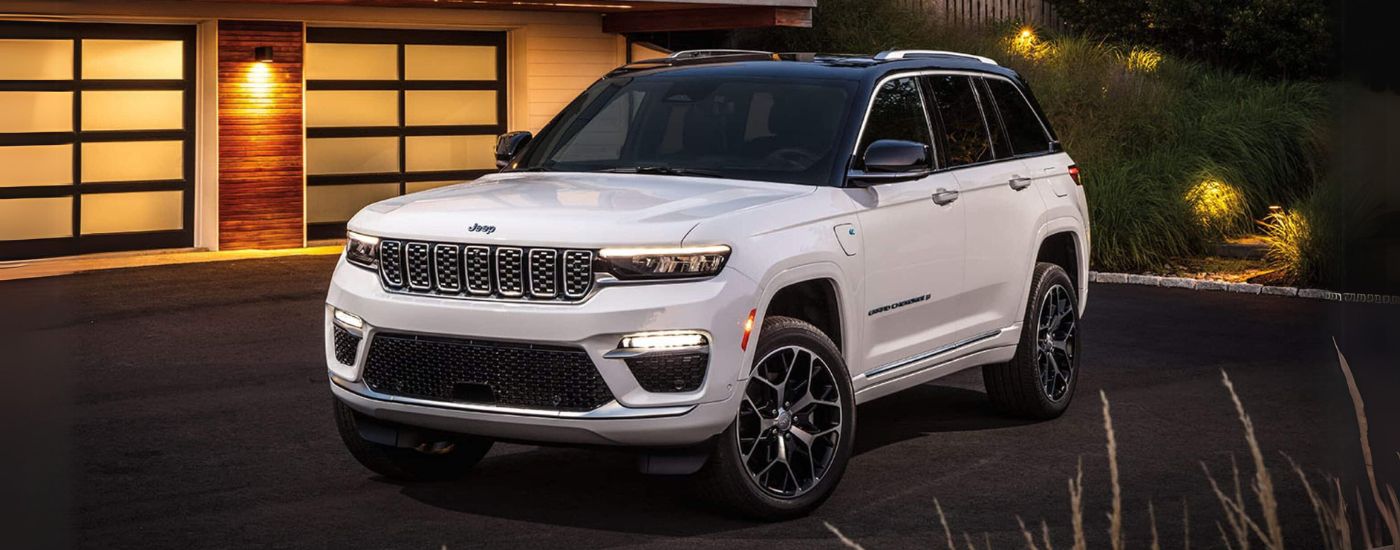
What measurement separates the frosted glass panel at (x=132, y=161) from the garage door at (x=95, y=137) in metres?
→ 0.01

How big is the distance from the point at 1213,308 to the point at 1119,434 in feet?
22.1

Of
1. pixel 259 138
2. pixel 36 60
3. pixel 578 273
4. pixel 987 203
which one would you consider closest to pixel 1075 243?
pixel 987 203

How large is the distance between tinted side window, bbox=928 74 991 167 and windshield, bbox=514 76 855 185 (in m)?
0.85

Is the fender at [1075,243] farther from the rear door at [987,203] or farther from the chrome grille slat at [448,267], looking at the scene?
the chrome grille slat at [448,267]

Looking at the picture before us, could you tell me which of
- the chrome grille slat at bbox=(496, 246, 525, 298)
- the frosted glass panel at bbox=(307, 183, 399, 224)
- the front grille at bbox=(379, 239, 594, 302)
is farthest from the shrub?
the chrome grille slat at bbox=(496, 246, 525, 298)

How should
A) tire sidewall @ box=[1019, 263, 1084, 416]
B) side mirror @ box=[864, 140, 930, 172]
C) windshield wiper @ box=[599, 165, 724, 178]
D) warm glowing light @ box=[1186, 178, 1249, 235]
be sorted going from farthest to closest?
warm glowing light @ box=[1186, 178, 1249, 235]
tire sidewall @ box=[1019, 263, 1084, 416]
windshield wiper @ box=[599, 165, 724, 178]
side mirror @ box=[864, 140, 930, 172]

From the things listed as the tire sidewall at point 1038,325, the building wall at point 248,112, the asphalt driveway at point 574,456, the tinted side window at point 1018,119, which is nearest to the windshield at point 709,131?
the asphalt driveway at point 574,456

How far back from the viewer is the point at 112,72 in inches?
762

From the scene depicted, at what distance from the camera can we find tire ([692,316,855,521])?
713cm

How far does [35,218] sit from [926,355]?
12.9 metres

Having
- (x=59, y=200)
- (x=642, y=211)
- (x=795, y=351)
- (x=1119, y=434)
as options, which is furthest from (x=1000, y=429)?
(x=59, y=200)

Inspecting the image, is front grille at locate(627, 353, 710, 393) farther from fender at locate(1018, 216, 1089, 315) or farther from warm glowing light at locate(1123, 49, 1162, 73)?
warm glowing light at locate(1123, 49, 1162, 73)

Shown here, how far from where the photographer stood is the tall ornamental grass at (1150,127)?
19.0m

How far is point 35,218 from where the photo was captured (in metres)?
18.8
